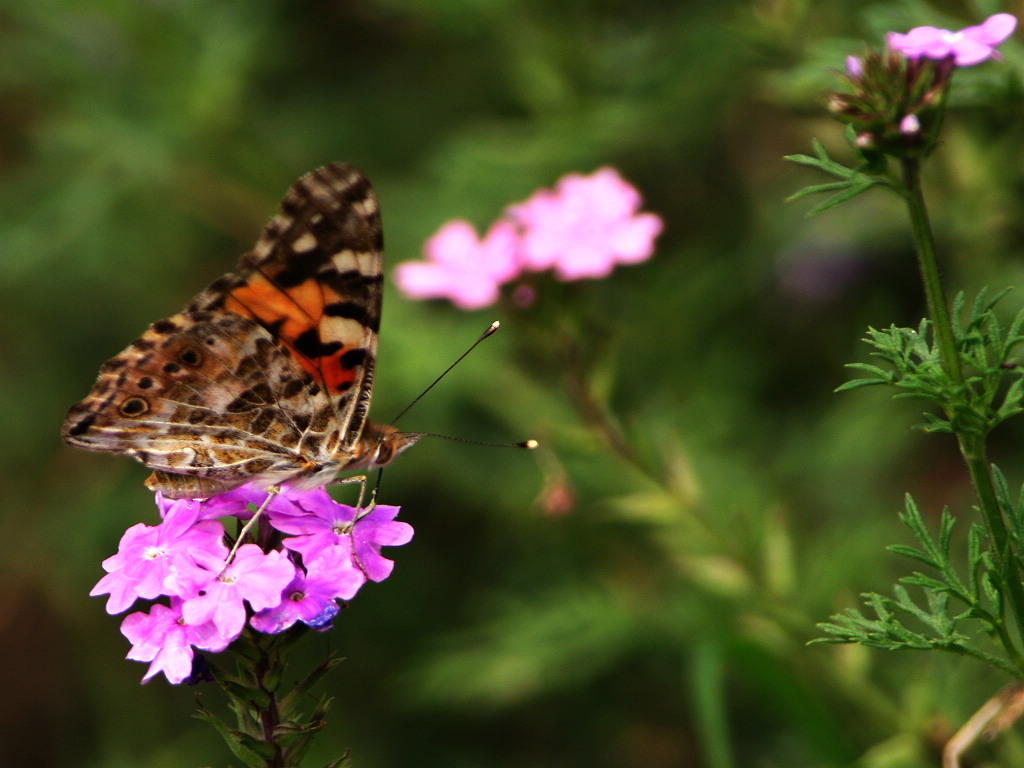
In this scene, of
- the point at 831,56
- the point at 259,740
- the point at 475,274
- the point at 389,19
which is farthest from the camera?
the point at 389,19

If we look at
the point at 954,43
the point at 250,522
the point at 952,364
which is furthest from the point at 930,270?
the point at 250,522

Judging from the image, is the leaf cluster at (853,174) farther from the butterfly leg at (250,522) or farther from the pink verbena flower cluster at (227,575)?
the butterfly leg at (250,522)

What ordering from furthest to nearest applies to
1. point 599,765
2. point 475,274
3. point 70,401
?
1. point 70,401
2. point 599,765
3. point 475,274

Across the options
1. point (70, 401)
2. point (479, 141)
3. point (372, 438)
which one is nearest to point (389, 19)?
point (479, 141)

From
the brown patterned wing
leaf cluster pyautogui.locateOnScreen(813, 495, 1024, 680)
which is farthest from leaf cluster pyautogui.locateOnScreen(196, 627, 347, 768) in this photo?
leaf cluster pyautogui.locateOnScreen(813, 495, 1024, 680)

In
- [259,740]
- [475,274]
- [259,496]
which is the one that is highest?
[475,274]

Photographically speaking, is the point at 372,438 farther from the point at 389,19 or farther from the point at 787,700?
the point at 389,19

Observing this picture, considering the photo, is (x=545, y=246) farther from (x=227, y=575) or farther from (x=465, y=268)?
(x=227, y=575)

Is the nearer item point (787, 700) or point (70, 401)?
point (787, 700)

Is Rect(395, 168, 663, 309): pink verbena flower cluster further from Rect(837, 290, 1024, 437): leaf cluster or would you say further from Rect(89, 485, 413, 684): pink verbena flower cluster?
Rect(837, 290, 1024, 437): leaf cluster
